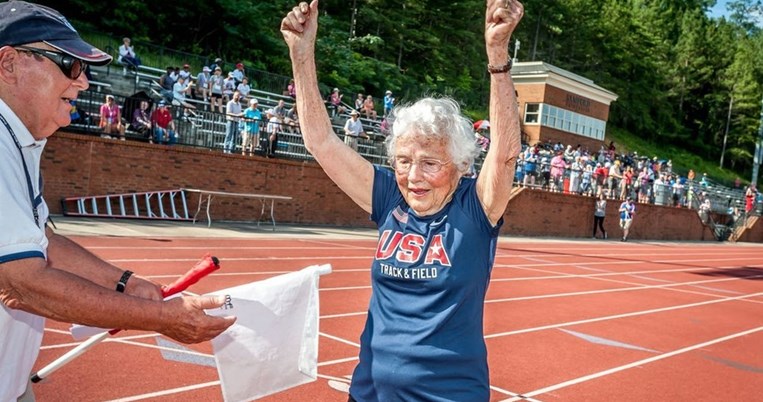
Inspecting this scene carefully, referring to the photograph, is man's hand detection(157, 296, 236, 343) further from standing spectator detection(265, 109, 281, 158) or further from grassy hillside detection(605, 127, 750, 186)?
grassy hillside detection(605, 127, 750, 186)

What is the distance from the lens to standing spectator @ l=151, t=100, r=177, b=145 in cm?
1722

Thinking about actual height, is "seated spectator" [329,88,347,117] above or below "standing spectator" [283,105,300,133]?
above

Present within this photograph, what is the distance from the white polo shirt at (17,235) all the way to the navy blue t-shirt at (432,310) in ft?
4.04

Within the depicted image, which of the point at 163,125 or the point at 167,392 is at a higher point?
the point at 163,125

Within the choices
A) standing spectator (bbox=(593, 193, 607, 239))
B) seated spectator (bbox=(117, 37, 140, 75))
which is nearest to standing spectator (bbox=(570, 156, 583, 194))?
standing spectator (bbox=(593, 193, 607, 239))

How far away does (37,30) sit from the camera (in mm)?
2131

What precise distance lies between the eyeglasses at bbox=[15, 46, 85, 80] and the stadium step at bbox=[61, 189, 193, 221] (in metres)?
14.4

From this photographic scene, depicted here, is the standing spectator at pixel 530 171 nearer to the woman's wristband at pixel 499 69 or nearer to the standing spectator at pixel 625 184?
the standing spectator at pixel 625 184

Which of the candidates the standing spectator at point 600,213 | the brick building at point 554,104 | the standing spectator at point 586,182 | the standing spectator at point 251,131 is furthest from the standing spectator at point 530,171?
the brick building at point 554,104

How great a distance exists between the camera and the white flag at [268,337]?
106 inches

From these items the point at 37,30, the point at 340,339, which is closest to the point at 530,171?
the point at 340,339

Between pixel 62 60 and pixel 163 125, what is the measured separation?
15927 millimetres

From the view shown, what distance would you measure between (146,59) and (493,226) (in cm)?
2420

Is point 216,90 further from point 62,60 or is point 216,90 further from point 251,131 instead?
point 62,60
